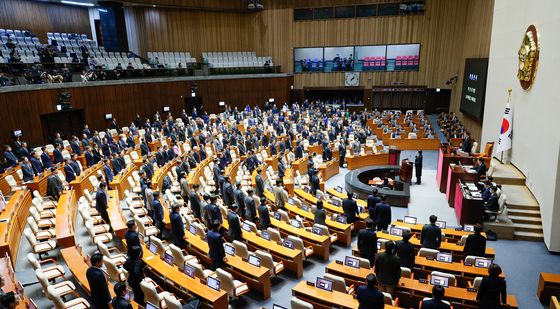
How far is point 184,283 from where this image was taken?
19.8 feet

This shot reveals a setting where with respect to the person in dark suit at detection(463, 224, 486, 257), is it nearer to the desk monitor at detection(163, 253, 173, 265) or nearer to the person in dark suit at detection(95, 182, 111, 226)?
the desk monitor at detection(163, 253, 173, 265)

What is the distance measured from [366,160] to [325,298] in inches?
458

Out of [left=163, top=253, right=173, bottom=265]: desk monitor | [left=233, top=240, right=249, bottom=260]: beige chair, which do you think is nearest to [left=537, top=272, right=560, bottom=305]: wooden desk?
[left=233, top=240, right=249, bottom=260]: beige chair

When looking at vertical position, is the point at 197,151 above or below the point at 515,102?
below

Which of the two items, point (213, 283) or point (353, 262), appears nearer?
point (213, 283)

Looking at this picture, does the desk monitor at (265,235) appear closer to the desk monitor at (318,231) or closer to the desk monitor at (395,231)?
the desk monitor at (318,231)

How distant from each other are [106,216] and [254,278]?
14.1ft

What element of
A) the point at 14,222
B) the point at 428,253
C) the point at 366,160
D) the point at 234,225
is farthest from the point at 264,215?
the point at 366,160

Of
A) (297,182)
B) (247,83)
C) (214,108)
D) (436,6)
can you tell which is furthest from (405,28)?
(297,182)

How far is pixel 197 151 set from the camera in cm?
1497

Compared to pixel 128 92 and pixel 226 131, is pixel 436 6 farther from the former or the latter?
pixel 128 92

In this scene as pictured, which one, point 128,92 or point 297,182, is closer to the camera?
point 297,182

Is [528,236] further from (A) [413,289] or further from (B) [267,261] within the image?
(B) [267,261]

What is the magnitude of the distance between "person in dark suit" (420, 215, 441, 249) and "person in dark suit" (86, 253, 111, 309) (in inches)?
228
